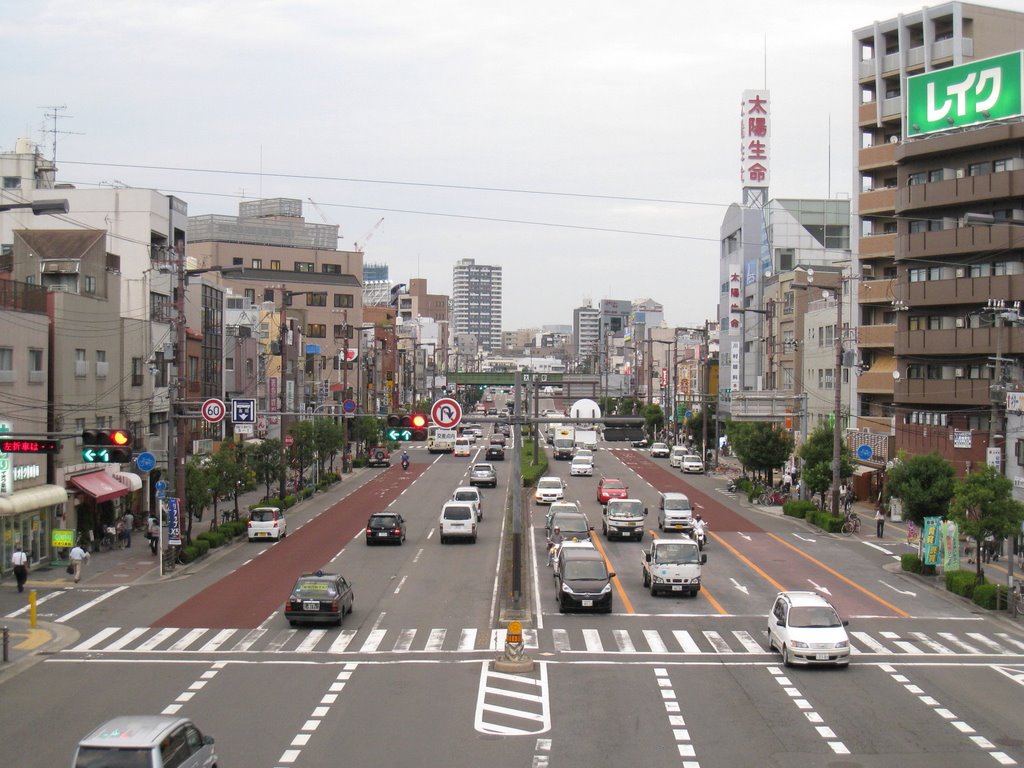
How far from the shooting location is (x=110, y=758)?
1449cm

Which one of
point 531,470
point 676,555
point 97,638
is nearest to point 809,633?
point 676,555

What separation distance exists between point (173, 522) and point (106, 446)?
16844 mm

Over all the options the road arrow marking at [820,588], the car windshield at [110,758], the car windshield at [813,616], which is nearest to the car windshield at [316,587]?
the car windshield at [813,616]

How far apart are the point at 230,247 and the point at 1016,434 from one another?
108 m

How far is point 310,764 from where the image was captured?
1873cm

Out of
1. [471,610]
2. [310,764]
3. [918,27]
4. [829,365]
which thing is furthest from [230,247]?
[310,764]

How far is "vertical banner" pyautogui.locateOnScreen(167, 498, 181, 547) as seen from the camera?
43094mm

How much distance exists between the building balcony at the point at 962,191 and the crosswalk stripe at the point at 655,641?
35265 millimetres

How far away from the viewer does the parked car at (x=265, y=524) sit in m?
51.4

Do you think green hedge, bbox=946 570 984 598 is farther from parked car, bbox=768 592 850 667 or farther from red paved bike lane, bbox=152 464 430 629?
red paved bike lane, bbox=152 464 430 629

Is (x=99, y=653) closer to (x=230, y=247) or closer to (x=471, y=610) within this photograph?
(x=471, y=610)

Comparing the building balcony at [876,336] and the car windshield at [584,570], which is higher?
the building balcony at [876,336]

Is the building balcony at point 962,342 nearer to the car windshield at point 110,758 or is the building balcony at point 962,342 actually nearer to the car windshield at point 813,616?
the car windshield at point 813,616

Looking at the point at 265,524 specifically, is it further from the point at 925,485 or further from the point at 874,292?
the point at 874,292
